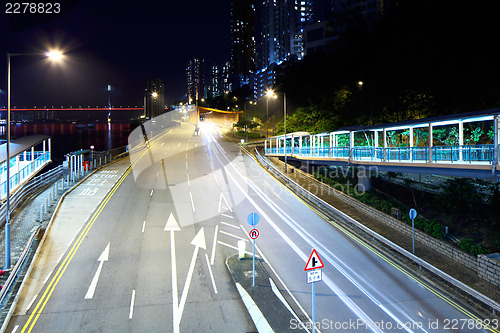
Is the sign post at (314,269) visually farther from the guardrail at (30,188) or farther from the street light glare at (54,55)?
the guardrail at (30,188)

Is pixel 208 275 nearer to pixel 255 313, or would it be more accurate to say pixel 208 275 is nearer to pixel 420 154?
pixel 255 313

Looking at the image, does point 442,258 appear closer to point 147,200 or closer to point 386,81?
point 147,200

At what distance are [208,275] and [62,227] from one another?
10.8 metres

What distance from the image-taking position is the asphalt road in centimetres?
1184

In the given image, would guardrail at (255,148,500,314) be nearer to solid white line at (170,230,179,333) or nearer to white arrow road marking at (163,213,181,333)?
white arrow road marking at (163,213,181,333)

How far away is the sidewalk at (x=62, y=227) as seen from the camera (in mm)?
13945

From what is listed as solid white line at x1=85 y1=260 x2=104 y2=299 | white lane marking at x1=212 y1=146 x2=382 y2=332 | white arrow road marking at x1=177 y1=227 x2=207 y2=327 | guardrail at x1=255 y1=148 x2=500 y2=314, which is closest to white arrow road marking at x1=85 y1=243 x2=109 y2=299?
solid white line at x1=85 y1=260 x2=104 y2=299

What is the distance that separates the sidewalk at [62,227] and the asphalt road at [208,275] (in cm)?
80

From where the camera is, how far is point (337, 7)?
10356 centimetres

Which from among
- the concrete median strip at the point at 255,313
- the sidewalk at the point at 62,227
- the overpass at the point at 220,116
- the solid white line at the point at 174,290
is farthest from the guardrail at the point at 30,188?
the overpass at the point at 220,116

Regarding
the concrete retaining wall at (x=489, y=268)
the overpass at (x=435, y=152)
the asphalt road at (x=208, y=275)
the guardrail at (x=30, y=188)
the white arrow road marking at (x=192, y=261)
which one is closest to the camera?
the asphalt road at (x=208, y=275)

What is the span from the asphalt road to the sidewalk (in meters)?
0.80

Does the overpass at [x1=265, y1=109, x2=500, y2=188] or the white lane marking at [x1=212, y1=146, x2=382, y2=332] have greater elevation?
the overpass at [x1=265, y1=109, x2=500, y2=188]

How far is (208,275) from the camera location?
50.1 ft
